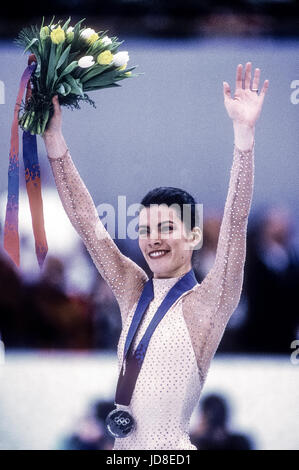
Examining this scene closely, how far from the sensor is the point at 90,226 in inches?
116

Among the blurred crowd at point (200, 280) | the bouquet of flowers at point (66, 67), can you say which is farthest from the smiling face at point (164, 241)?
the bouquet of flowers at point (66, 67)

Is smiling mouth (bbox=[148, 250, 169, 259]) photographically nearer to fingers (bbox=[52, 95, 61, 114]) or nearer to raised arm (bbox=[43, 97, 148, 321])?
raised arm (bbox=[43, 97, 148, 321])

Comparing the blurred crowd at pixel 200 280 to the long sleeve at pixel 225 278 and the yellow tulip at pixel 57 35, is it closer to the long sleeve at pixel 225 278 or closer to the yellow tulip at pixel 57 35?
the long sleeve at pixel 225 278

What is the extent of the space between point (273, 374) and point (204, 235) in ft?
2.02

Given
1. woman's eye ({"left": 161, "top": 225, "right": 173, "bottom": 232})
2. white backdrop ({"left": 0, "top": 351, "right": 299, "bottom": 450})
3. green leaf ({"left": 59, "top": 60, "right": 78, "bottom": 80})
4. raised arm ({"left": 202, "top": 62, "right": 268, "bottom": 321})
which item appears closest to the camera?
raised arm ({"left": 202, "top": 62, "right": 268, "bottom": 321})

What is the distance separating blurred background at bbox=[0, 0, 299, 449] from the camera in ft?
9.93

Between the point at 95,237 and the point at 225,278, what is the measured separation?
1.79 feet

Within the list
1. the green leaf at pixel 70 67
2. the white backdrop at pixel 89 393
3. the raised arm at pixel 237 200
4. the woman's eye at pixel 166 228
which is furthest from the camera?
the white backdrop at pixel 89 393

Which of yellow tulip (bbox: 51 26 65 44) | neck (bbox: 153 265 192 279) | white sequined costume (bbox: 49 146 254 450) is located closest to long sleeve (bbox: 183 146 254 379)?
white sequined costume (bbox: 49 146 254 450)

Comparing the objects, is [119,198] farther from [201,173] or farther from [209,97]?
[209,97]

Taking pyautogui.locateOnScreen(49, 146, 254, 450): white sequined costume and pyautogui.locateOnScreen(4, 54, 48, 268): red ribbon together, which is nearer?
pyautogui.locateOnScreen(49, 146, 254, 450): white sequined costume

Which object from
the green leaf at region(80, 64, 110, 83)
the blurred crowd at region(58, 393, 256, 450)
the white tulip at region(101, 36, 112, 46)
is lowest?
the blurred crowd at region(58, 393, 256, 450)

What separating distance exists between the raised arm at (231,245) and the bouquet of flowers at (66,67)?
18.4 inches

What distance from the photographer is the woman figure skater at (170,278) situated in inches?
107
